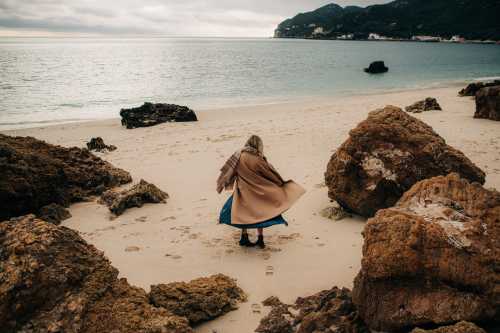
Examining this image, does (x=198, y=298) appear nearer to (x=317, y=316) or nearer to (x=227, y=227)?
(x=317, y=316)

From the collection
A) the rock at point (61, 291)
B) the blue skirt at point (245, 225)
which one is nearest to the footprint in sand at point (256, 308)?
the rock at point (61, 291)

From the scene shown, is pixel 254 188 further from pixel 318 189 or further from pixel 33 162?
pixel 33 162

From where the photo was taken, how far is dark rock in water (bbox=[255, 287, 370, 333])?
11.9 ft

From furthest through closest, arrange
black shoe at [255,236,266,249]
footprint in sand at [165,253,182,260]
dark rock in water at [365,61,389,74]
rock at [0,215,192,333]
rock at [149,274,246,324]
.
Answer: dark rock in water at [365,61,389,74]
black shoe at [255,236,266,249]
footprint in sand at [165,253,182,260]
rock at [149,274,246,324]
rock at [0,215,192,333]

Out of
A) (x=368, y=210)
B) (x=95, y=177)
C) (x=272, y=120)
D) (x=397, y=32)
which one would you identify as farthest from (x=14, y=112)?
(x=397, y=32)

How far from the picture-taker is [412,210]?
405cm

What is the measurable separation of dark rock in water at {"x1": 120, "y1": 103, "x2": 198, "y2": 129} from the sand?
3.85m

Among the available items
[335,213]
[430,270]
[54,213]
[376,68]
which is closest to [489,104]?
[335,213]

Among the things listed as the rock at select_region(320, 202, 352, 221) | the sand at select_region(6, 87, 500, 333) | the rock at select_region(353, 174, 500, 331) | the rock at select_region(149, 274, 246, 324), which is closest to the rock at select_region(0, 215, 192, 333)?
the rock at select_region(149, 274, 246, 324)

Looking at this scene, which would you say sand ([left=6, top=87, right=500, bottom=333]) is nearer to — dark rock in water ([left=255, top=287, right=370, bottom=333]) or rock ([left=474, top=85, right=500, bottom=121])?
dark rock in water ([left=255, top=287, right=370, bottom=333])

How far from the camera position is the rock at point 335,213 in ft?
22.1

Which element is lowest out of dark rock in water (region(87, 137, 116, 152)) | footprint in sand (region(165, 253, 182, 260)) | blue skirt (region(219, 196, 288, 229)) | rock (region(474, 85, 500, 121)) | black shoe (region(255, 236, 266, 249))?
dark rock in water (region(87, 137, 116, 152))

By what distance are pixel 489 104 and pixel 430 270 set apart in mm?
13300

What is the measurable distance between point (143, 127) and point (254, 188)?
12.6 meters
